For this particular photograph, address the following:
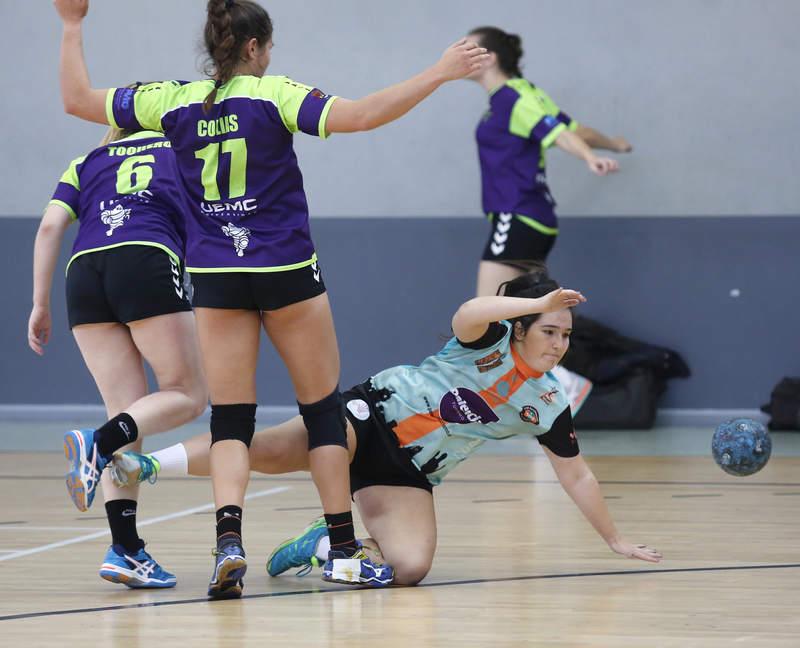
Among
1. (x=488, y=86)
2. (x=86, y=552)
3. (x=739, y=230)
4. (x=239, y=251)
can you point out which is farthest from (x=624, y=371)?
(x=239, y=251)

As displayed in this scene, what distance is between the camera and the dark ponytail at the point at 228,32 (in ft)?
11.5

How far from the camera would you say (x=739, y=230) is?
26.9 ft

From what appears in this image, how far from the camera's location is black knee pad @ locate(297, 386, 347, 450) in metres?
3.62

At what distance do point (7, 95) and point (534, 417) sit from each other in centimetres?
610

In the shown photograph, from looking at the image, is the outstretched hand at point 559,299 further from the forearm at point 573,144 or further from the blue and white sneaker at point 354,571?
the forearm at point 573,144

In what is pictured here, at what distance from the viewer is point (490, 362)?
12.7 ft

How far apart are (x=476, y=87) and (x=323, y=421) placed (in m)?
5.14

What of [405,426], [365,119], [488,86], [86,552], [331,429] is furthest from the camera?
[488,86]

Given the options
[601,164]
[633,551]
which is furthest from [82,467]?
[601,164]

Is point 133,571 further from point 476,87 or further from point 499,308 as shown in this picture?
point 476,87

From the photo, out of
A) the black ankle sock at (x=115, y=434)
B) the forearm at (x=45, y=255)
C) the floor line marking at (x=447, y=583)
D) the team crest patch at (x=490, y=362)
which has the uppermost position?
the forearm at (x=45, y=255)

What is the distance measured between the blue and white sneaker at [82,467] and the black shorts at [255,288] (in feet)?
1.50

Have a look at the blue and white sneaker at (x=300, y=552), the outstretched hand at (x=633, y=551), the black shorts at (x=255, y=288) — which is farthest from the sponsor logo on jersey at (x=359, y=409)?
the outstretched hand at (x=633, y=551)

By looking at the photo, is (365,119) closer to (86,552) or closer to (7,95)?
(86,552)
